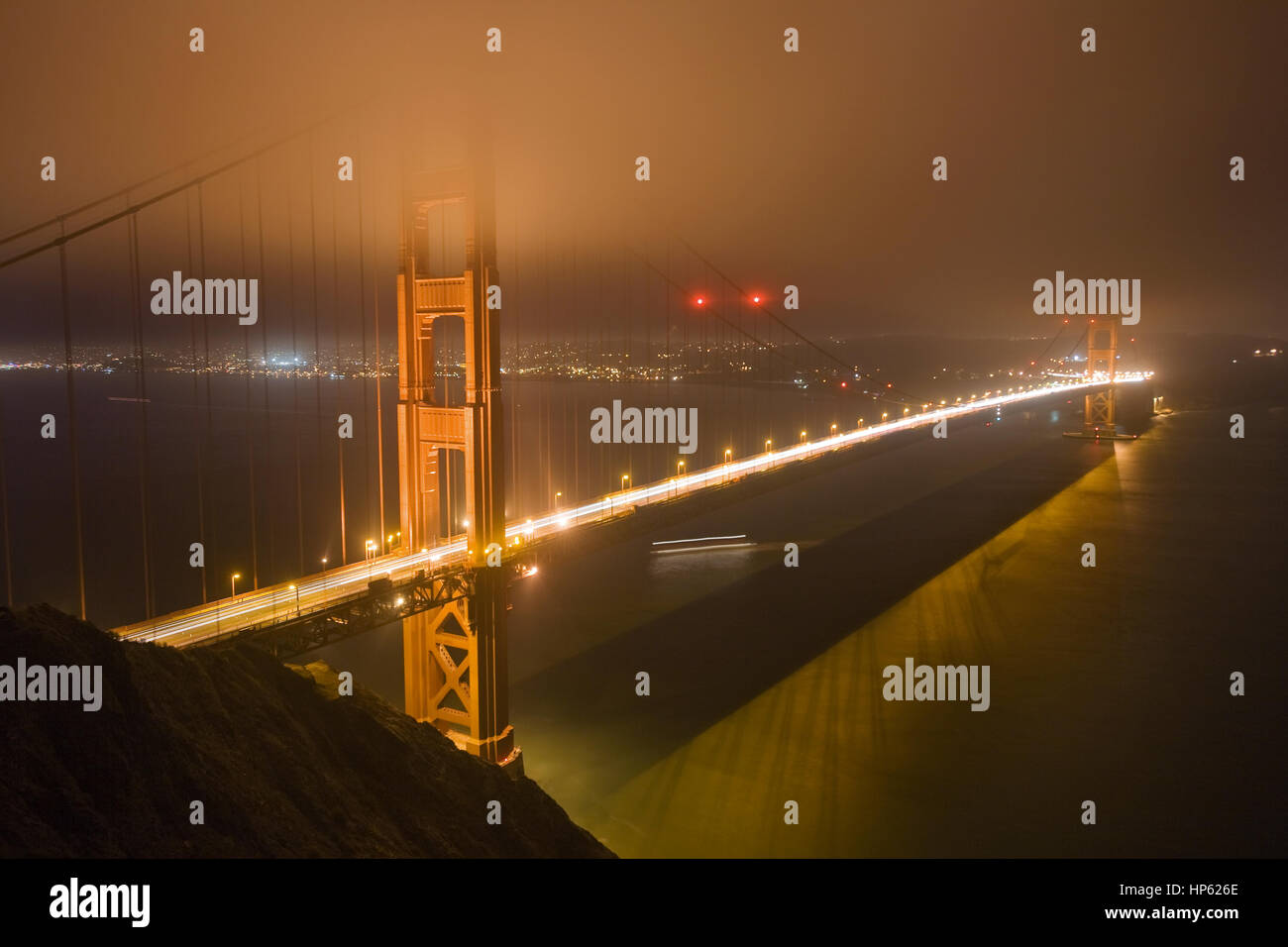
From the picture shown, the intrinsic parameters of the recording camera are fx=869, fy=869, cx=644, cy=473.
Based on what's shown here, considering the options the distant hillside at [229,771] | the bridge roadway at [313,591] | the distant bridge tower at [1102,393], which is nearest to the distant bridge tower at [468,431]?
the bridge roadway at [313,591]

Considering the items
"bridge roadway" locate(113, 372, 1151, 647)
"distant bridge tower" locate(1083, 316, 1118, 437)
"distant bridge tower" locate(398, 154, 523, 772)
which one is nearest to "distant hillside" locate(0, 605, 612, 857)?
"bridge roadway" locate(113, 372, 1151, 647)

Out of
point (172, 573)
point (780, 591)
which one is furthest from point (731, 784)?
point (172, 573)

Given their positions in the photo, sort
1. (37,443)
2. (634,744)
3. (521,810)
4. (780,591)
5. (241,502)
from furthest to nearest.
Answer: (37,443), (241,502), (780,591), (634,744), (521,810)

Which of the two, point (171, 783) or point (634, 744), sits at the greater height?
point (171, 783)

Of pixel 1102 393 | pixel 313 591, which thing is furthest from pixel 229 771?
pixel 1102 393

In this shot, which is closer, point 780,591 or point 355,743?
point 355,743
